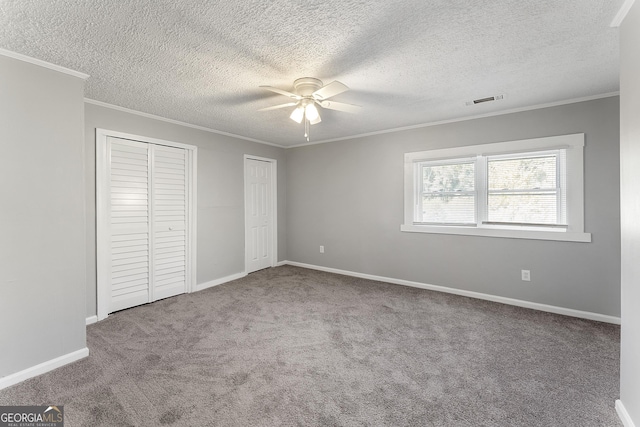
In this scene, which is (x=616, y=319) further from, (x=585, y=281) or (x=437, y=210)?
(x=437, y=210)

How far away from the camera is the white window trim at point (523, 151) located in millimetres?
3186

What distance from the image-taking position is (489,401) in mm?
1881

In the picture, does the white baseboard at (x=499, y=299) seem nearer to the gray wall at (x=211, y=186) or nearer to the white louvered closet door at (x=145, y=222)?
the gray wall at (x=211, y=186)

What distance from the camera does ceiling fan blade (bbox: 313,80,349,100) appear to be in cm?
223

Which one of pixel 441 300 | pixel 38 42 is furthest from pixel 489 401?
pixel 38 42

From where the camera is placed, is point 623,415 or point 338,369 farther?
point 338,369

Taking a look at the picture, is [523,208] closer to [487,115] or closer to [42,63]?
[487,115]

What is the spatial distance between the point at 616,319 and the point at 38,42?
5.56 meters

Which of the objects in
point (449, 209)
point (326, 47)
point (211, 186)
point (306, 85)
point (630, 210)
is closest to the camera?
point (630, 210)

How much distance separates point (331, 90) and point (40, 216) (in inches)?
95.4

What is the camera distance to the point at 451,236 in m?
4.00

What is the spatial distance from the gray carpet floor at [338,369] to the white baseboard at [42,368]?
0.19ft

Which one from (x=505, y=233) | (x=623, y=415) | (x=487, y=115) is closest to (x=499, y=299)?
(x=505, y=233)

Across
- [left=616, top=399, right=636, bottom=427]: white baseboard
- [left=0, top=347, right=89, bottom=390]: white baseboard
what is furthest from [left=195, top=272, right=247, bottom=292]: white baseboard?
[left=616, top=399, right=636, bottom=427]: white baseboard
